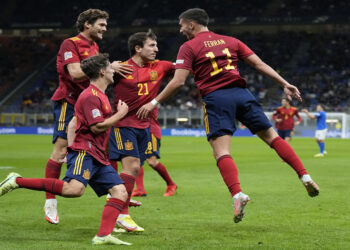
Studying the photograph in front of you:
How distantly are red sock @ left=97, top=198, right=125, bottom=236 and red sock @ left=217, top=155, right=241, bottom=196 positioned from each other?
1140mm

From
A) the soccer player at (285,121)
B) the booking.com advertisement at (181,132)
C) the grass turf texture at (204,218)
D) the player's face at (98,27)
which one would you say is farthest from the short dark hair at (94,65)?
the booking.com advertisement at (181,132)

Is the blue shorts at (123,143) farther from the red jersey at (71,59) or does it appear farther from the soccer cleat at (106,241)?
the soccer cleat at (106,241)

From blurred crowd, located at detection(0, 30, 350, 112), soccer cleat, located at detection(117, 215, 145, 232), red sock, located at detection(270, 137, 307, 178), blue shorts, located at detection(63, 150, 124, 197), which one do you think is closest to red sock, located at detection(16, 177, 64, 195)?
blue shorts, located at detection(63, 150, 124, 197)

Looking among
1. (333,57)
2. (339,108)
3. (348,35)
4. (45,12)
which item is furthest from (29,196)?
(45,12)

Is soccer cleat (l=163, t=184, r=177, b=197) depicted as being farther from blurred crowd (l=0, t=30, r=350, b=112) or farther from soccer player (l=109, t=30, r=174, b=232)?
blurred crowd (l=0, t=30, r=350, b=112)

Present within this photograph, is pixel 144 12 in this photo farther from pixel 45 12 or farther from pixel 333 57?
pixel 333 57

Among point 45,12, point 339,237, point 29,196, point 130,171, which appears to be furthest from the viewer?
point 45,12

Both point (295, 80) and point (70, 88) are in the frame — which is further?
point (295, 80)

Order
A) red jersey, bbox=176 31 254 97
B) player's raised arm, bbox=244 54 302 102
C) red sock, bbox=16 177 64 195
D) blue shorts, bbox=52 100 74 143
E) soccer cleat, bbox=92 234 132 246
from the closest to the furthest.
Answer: soccer cleat, bbox=92 234 132 246 → red sock, bbox=16 177 64 195 → red jersey, bbox=176 31 254 97 → player's raised arm, bbox=244 54 302 102 → blue shorts, bbox=52 100 74 143

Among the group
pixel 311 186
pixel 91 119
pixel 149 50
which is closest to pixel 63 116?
pixel 149 50

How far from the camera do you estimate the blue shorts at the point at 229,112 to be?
21.6 ft

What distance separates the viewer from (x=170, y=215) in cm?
820

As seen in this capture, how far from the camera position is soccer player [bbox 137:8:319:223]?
6.59m

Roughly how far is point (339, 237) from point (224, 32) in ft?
156
